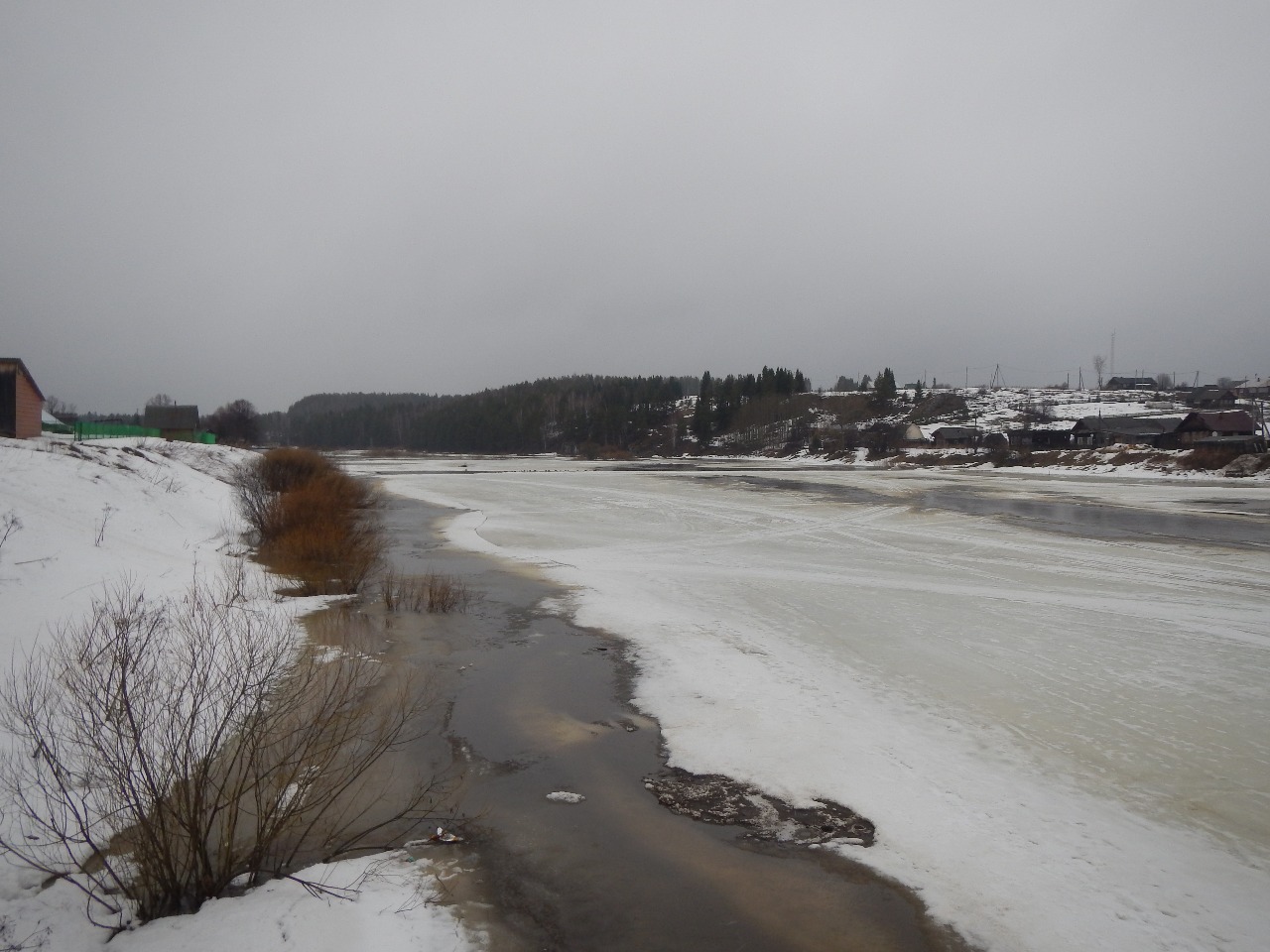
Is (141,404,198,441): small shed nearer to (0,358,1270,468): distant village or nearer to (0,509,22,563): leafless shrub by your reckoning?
(0,358,1270,468): distant village

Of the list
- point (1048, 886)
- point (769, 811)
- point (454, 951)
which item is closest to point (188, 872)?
point (454, 951)

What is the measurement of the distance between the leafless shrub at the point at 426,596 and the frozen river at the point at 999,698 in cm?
252

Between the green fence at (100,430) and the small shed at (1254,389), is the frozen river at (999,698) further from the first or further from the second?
the small shed at (1254,389)

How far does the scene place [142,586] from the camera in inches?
484

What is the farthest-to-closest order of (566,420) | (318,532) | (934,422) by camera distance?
(566,420)
(934,422)
(318,532)

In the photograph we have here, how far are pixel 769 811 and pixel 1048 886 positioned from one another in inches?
87.0

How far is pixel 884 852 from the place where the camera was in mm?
6008

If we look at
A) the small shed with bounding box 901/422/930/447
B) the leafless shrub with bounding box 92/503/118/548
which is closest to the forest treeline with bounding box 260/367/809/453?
the small shed with bounding box 901/422/930/447

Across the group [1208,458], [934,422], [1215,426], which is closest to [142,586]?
[1208,458]

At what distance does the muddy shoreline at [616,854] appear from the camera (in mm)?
5109

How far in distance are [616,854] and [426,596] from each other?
996 centimetres

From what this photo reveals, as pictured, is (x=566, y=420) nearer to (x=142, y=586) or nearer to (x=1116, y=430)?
(x=1116, y=430)

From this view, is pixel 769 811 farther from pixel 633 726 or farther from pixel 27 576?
pixel 27 576

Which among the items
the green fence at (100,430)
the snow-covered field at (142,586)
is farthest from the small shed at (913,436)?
the snow-covered field at (142,586)
